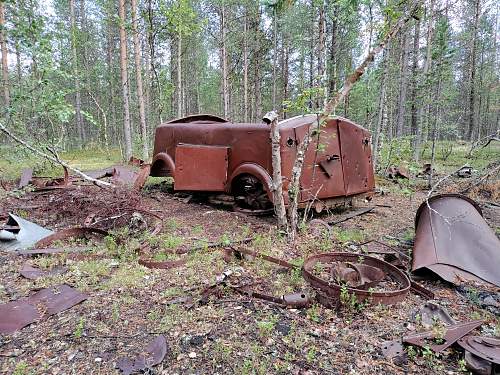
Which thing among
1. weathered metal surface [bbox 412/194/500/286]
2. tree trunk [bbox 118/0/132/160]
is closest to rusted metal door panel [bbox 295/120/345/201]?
weathered metal surface [bbox 412/194/500/286]

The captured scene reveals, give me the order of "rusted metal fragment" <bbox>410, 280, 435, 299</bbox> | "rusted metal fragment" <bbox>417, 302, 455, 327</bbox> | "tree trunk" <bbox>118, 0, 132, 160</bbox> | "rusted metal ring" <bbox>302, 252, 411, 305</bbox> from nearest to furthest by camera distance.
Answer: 1. "rusted metal fragment" <bbox>417, 302, 455, 327</bbox>
2. "rusted metal ring" <bbox>302, 252, 411, 305</bbox>
3. "rusted metal fragment" <bbox>410, 280, 435, 299</bbox>
4. "tree trunk" <bbox>118, 0, 132, 160</bbox>

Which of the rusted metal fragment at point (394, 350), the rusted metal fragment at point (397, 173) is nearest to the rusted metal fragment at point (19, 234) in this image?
the rusted metal fragment at point (394, 350)

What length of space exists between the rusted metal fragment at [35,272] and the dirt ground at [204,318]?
0.09 m

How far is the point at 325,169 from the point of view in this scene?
19.9ft

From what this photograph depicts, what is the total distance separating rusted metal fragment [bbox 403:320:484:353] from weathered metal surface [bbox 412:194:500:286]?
1058 mm

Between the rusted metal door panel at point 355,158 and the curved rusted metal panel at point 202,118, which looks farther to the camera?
the curved rusted metal panel at point 202,118

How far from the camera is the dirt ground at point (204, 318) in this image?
2389 millimetres

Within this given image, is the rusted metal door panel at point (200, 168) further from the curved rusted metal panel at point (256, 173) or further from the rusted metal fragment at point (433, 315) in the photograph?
the rusted metal fragment at point (433, 315)

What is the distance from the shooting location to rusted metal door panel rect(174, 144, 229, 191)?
6422 mm

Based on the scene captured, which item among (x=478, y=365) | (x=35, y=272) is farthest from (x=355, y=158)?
(x=35, y=272)

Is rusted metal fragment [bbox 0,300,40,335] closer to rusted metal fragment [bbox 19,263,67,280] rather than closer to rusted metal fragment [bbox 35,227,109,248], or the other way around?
rusted metal fragment [bbox 19,263,67,280]

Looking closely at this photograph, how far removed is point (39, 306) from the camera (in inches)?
122

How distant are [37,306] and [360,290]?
9.83 ft

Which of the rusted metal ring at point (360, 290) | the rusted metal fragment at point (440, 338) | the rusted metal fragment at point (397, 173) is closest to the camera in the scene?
the rusted metal fragment at point (440, 338)
